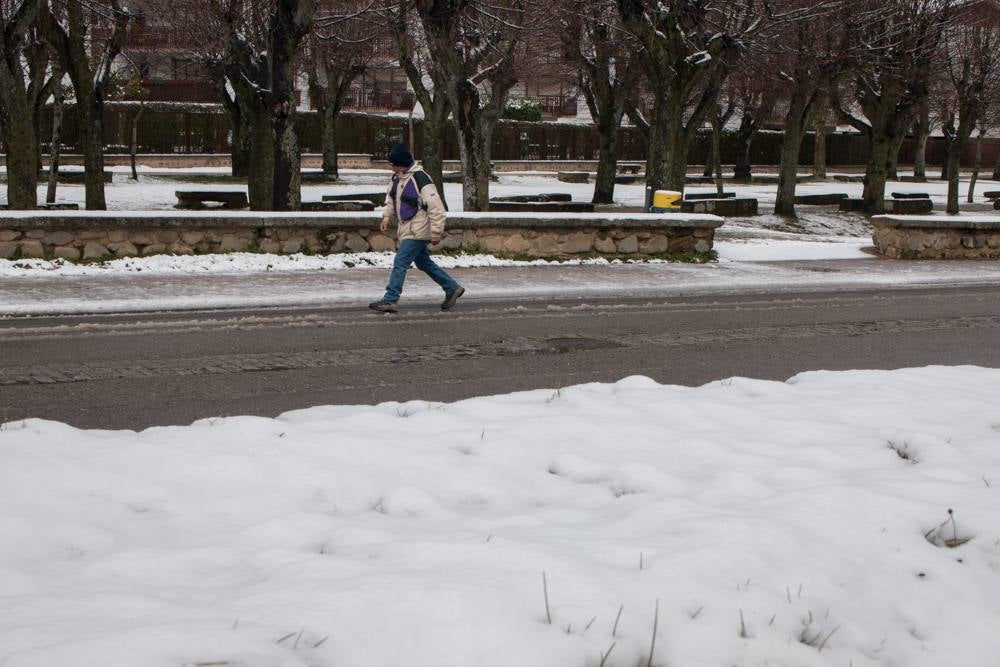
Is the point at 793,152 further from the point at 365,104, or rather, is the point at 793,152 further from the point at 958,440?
the point at 365,104

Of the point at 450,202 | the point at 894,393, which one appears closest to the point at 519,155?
the point at 450,202

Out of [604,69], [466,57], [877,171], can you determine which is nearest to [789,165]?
[877,171]

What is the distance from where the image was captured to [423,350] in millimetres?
9047

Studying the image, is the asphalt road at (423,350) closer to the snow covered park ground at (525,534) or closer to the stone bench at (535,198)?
the snow covered park ground at (525,534)

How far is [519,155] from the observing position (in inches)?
1988

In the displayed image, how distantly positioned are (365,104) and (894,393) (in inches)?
2269

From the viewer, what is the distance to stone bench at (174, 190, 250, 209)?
24406 millimetres

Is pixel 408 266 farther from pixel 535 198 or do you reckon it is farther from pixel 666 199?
pixel 535 198

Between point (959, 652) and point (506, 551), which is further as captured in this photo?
point (506, 551)

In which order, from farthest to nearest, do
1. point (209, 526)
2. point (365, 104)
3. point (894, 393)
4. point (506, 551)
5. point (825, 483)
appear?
point (365, 104) → point (894, 393) → point (825, 483) → point (209, 526) → point (506, 551)

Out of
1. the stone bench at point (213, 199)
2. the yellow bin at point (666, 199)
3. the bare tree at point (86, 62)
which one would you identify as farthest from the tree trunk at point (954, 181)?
the bare tree at point (86, 62)

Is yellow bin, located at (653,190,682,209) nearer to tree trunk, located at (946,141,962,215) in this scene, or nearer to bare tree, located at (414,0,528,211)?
bare tree, located at (414,0,528,211)

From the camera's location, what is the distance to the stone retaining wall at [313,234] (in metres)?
13.8

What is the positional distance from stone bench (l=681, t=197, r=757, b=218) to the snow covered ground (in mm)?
21198
